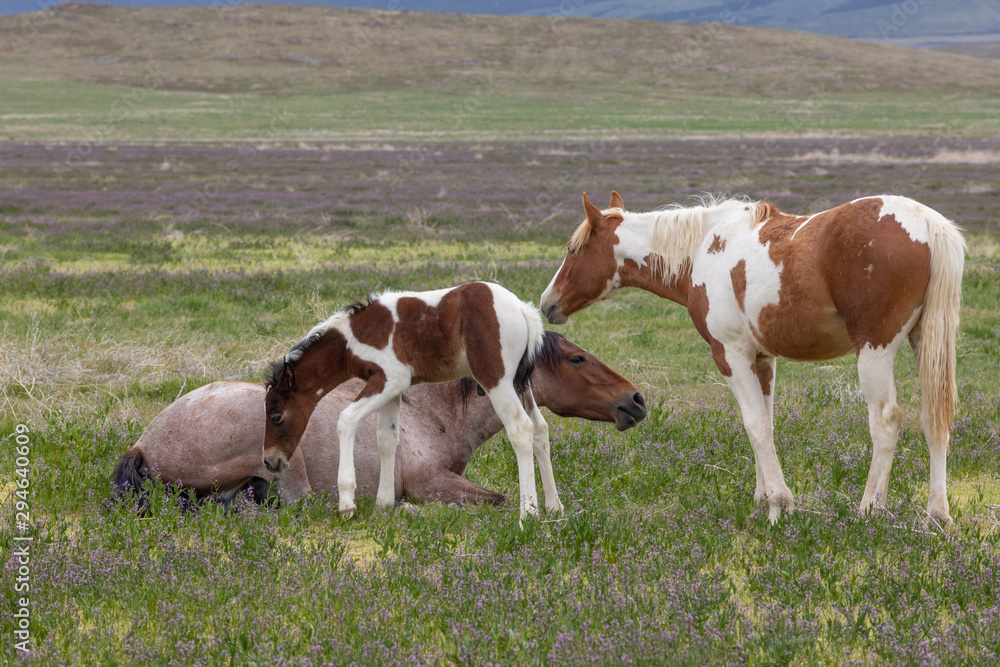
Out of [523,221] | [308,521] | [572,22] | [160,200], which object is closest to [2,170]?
[160,200]

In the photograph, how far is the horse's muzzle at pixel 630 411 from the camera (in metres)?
6.52

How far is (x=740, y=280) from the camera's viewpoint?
5.92 metres

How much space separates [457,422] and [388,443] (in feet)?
2.64

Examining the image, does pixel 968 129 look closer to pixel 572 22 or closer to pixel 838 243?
pixel 838 243

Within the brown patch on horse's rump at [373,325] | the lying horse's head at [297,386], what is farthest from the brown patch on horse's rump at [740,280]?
the lying horse's head at [297,386]

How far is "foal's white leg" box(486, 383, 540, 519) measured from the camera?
18.7 ft

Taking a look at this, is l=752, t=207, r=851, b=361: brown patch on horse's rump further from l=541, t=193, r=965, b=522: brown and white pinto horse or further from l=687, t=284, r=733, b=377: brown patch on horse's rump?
l=687, t=284, r=733, b=377: brown patch on horse's rump

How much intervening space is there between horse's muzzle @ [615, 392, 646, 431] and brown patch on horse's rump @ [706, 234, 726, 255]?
1.14 m

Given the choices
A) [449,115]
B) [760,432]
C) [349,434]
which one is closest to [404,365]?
[349,434]

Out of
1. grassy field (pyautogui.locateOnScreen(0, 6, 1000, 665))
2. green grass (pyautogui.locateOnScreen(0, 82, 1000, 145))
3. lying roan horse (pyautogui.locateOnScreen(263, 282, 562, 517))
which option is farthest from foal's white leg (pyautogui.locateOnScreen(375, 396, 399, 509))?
green grass (pyautogui.locateOnScreen(0, 82, 1000, 145))

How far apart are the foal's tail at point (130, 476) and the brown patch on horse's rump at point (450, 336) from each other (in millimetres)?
1967

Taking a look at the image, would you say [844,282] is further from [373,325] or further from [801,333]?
[373,325]

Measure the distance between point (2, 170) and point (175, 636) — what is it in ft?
130

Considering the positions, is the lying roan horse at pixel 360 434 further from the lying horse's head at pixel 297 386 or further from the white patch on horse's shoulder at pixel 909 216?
the white patch on horse's shoulder at pixel 909 216
